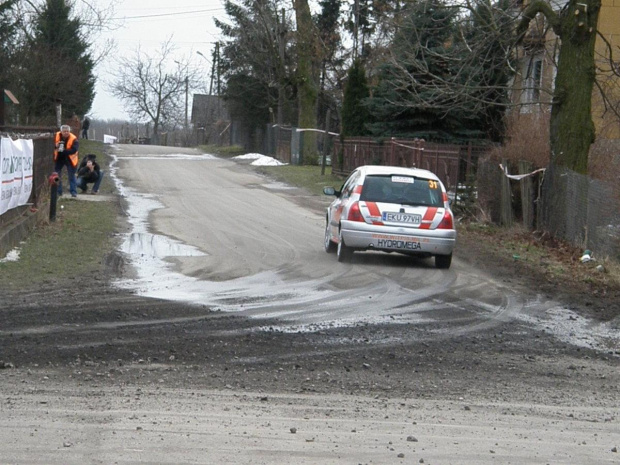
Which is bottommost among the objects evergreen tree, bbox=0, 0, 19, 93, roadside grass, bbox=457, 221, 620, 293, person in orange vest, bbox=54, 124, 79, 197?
roadside grass, bbox=457, 221, 620, 293

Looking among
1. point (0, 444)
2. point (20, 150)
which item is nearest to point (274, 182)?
Answer: point (20, 150)

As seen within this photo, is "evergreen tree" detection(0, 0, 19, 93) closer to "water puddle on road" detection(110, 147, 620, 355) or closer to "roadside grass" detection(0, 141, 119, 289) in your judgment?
"roadside grass" detection(0, 141, 119, 289)

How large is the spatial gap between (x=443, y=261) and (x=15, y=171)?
691 centimetres

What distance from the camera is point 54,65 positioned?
3844 centimetres

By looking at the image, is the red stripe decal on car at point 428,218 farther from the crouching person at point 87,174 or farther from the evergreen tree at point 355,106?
the evergreen tree at point 355,106

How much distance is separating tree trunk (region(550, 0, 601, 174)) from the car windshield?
209 inches

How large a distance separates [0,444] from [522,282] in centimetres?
940

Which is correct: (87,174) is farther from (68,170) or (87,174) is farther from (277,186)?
(277,186)

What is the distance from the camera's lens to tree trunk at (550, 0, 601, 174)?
19.0m

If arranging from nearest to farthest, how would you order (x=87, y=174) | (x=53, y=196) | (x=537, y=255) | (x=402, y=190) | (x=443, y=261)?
(x=443, y=261), (x=402, y=190), (x=537, y=255), (x=53, y=196), (x=87, y=174)

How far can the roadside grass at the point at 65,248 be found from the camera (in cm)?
1234

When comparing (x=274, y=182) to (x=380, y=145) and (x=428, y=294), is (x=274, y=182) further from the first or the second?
(x=428, y=294)

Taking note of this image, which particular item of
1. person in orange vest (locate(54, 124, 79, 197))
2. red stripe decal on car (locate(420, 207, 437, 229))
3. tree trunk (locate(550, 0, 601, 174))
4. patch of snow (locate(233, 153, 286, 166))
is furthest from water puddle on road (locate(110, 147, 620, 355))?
patch of snow (locate(233, 153, 286, 166))

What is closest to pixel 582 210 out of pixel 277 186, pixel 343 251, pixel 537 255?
pixel 537 255
